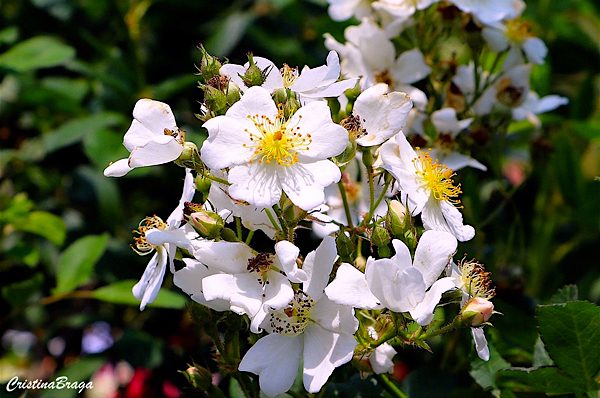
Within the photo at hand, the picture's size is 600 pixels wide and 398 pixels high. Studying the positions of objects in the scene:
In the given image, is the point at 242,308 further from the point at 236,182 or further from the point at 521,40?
the point at 521,40

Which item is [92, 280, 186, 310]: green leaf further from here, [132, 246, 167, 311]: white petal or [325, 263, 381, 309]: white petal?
[325, 263, 381, 309]: white petal

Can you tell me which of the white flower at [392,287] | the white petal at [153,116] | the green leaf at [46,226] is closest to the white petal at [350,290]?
the white flower at [392,287]

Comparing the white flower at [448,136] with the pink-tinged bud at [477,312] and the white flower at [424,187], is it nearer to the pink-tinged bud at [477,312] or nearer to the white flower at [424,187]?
the white flower at [424,187]

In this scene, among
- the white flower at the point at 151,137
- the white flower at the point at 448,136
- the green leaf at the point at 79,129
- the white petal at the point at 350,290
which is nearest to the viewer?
the white petal at the point at 350,290

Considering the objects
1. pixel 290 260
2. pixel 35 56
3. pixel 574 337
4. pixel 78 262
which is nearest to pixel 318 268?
pixel 290 260

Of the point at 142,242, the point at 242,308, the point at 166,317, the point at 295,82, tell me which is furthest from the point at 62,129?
the point at 242,308
